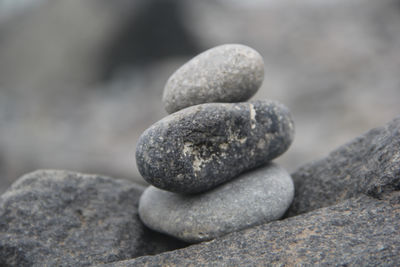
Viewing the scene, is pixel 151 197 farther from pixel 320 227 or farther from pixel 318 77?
pixel 318 77

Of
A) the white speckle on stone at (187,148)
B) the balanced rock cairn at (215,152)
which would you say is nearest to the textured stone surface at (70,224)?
the balanced rock cairn at (215,152)

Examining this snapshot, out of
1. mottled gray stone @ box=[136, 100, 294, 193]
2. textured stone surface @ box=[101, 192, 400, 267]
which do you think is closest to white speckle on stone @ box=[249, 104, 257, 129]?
mottled gray stone @ box=[136, 100, 294, 193]

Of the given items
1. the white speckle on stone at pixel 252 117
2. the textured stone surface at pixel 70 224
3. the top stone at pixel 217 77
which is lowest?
the textured stone surface at pixel 70 224

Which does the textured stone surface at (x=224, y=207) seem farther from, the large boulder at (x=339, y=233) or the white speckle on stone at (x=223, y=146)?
the white speckle on stone at (x=223, y=146)

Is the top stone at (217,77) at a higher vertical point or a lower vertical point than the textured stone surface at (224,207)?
higher

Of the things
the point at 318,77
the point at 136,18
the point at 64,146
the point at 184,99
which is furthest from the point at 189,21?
the point at 184,99

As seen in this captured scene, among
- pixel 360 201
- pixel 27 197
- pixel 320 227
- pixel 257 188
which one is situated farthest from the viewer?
pixel 27 197
